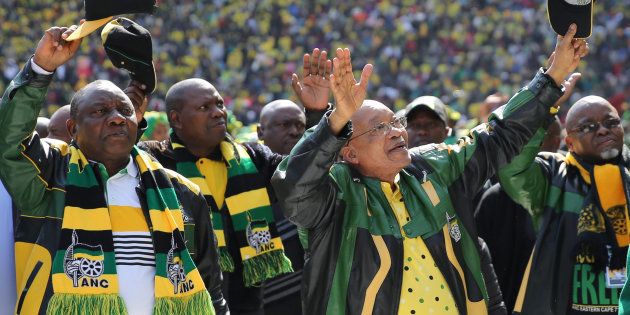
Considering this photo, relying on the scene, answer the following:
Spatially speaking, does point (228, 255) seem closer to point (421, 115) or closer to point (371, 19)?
point (421, 115)

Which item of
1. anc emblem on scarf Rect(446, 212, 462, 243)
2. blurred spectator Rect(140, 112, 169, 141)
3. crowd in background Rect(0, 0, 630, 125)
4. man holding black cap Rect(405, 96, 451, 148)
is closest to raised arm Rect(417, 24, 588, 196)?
anc emblem on scarf Rect(446, 212, 462, 243)

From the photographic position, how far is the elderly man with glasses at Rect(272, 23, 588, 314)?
13.6 ft

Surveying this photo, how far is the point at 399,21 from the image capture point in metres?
23.5

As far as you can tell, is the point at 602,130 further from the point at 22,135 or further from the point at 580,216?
the point at 22,135

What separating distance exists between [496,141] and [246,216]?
163cm

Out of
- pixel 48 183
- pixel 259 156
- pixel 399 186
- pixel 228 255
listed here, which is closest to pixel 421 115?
pixel 259 156

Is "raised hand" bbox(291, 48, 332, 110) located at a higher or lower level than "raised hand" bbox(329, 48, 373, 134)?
higher

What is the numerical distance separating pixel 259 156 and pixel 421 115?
60.8 inches

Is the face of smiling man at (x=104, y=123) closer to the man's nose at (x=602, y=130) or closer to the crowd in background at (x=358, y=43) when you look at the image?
the man's nose at (x=602, y=130)

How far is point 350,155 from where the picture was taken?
15.1 ft

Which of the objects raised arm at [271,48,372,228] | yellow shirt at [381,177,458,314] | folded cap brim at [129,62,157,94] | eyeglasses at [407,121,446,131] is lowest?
yellow shirt at [381,177,458,314]

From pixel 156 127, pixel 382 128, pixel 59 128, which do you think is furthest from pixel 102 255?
pixel 156 127

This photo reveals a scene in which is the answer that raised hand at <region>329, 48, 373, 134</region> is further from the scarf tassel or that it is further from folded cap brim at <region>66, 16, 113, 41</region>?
the scarf tassel

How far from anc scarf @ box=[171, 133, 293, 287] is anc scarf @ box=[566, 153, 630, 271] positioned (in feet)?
5.26
